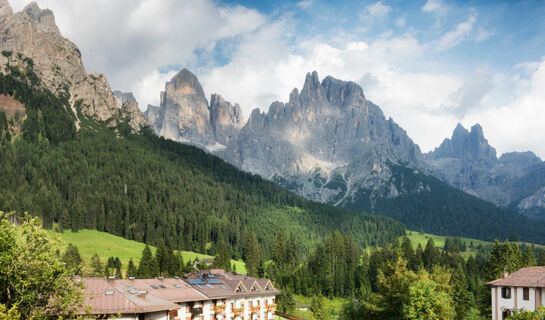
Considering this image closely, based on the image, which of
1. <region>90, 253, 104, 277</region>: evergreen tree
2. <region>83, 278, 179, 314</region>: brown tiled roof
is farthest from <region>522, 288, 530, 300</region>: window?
<region>90, 253, 104, 277</region>: evergreen tree

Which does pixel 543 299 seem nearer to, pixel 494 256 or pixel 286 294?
pixel 494 256

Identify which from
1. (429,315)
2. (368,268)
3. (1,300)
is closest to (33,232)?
(1,300)

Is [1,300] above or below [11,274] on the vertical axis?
below

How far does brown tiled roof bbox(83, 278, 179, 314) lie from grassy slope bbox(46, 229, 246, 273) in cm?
8747

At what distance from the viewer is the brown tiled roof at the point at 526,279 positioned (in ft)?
232

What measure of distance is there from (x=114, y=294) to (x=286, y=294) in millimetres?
72426

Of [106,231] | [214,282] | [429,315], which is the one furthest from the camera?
[106,231]

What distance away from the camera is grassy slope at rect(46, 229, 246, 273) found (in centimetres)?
15675

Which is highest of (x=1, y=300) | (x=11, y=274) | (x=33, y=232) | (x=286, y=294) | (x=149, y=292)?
(x=33, y=232)

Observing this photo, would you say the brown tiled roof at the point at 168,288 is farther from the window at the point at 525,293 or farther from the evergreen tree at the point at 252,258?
the evergreen tree at the point at 252,258

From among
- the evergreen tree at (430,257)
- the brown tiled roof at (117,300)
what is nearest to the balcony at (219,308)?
the brown tiled roof at (117,300)

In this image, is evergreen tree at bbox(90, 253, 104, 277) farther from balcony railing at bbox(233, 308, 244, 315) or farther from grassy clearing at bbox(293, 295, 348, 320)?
grassy clearing at bbox(293, 295, 348, 320)

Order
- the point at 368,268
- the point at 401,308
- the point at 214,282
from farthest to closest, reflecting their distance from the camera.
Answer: the point at 368,268
the point at 214,282
the point at 401,308

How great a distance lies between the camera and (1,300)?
37.2 m
